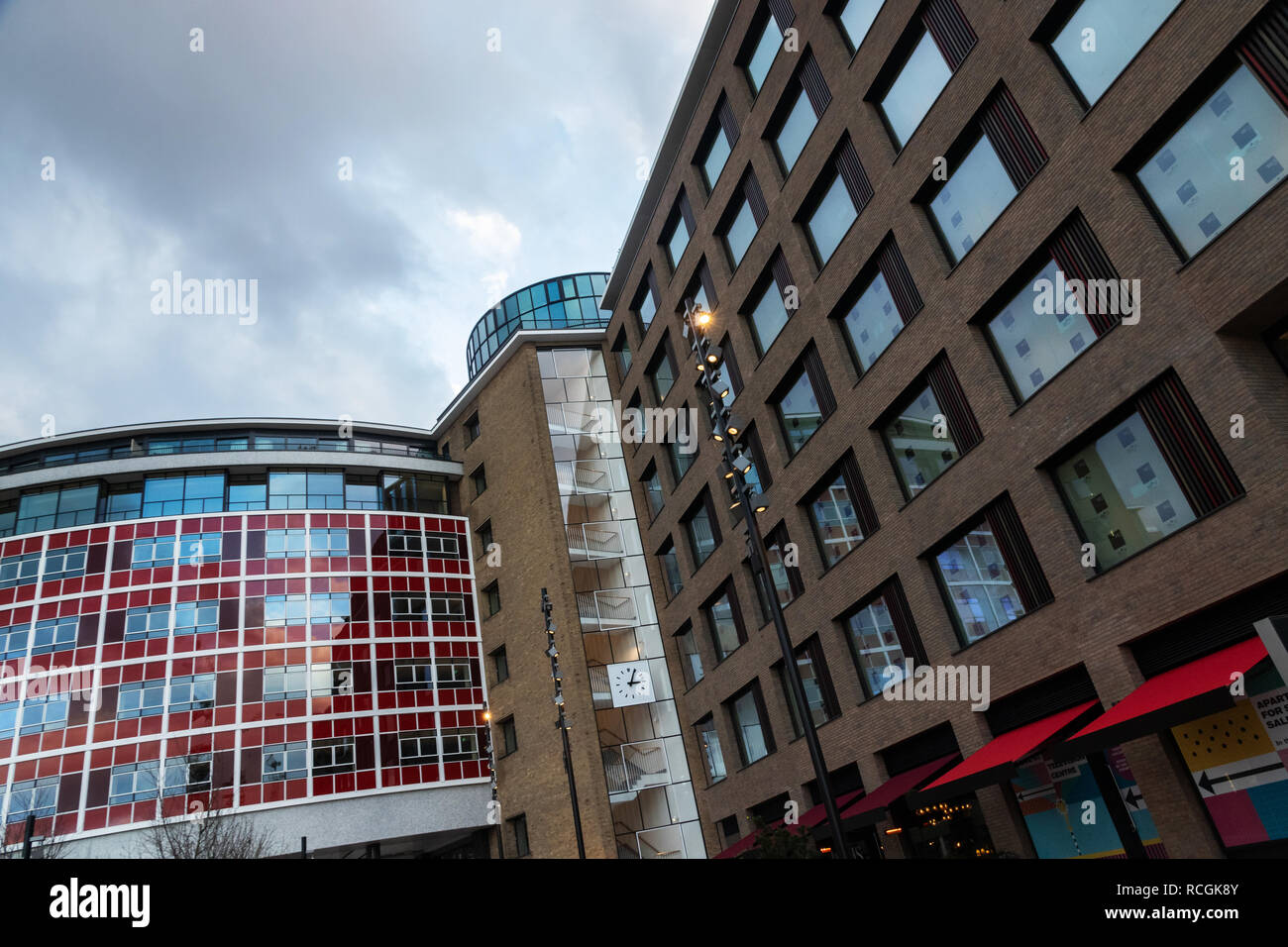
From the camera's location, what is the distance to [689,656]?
38375 mm

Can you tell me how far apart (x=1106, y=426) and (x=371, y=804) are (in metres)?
37.2

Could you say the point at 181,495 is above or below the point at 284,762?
above

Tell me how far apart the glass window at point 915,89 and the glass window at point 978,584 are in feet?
34.5

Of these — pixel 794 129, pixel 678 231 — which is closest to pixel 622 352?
pixel 678 231

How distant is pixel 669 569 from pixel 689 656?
4119mm

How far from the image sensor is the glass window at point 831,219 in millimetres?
25453

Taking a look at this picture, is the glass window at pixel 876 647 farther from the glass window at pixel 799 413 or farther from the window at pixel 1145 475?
the window at pixel 1145 475

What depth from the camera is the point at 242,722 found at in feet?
136

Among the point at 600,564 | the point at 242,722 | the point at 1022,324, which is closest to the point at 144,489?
the point at 242,722

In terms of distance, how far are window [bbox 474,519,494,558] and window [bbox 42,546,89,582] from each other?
19.5 m

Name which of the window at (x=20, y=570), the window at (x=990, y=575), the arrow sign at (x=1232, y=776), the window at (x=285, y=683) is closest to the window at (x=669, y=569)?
the window at (x=990, y=575)

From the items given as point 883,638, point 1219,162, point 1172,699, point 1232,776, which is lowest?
point 1232,776

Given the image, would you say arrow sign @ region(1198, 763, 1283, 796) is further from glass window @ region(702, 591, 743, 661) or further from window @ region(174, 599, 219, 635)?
window @ region(174, 599, 219, 635)

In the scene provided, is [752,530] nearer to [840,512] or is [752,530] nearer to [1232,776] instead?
[1232,776]
